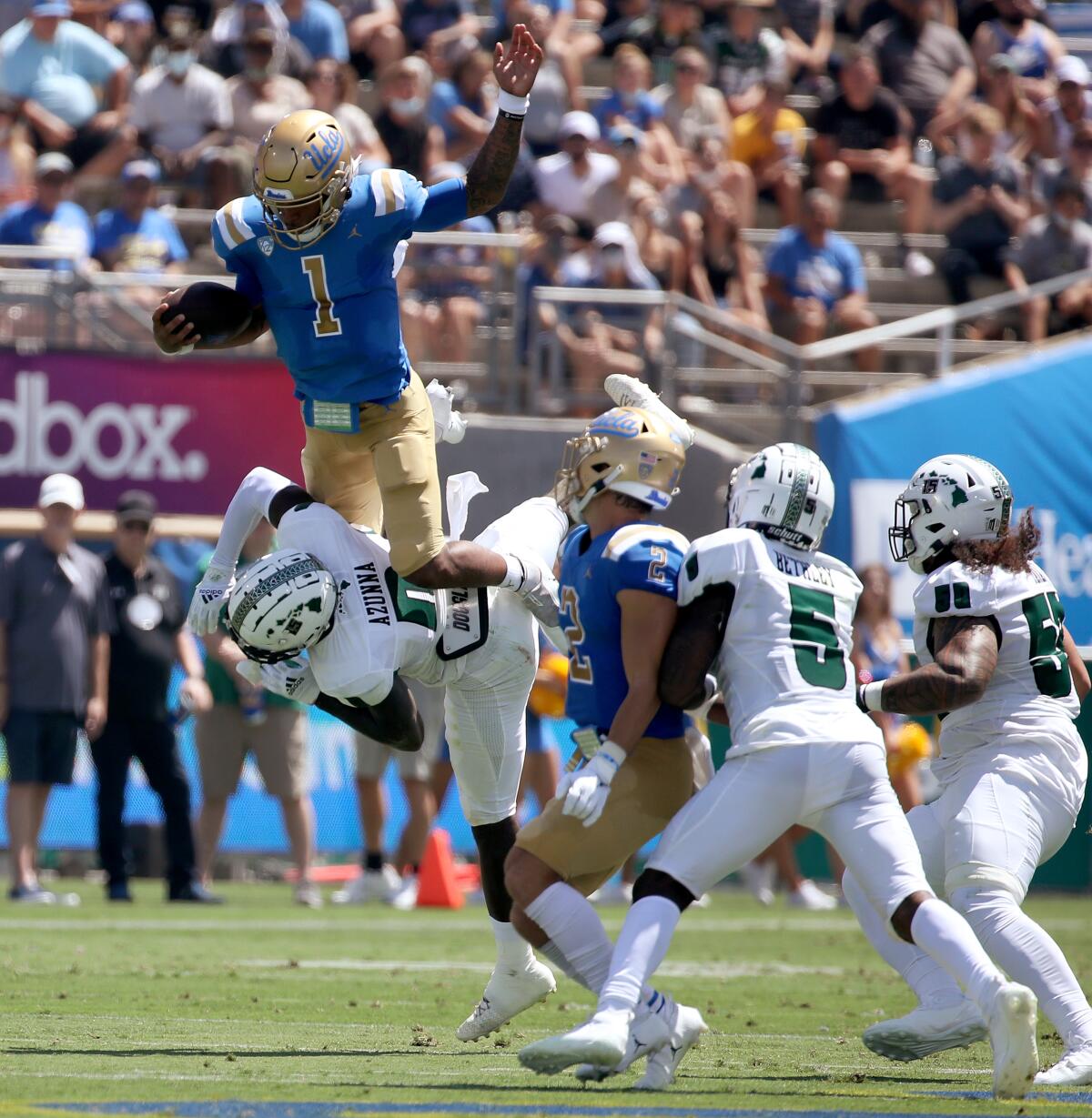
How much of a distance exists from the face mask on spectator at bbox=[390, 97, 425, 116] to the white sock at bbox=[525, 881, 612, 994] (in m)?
10.9

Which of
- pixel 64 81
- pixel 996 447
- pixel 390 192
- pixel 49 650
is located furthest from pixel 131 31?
pixel 390 192

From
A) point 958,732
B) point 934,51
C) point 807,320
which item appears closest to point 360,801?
point 807,320

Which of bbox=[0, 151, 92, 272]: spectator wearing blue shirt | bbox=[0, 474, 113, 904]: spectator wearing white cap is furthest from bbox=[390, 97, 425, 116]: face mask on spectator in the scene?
bbox=[0, 474, 113, 904]: spectator wearing white cap

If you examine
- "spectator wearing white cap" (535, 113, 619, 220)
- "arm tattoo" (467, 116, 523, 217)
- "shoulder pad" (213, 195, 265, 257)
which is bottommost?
"shoulder pad" (213, 195, 265, 257)

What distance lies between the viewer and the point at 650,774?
212 inches

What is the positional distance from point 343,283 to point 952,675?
2.21m

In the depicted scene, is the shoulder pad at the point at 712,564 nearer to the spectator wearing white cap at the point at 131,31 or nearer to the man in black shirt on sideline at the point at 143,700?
the man in black shirt on sideline at the point at 143,700

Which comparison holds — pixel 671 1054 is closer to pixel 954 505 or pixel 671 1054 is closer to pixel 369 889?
pixel 954 505

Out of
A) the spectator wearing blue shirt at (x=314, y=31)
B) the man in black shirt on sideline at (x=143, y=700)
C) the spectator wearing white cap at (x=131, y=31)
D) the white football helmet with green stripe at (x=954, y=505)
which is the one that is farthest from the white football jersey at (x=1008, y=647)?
the spectator wearing white cap at (x=131, y=31)

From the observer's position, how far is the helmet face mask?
6.11 metres

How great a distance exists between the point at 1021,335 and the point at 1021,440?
153cm

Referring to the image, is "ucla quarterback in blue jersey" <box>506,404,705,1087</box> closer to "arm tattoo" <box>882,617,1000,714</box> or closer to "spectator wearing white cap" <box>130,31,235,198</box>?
"arm tattoo" <box>882,617,1000,714</box>

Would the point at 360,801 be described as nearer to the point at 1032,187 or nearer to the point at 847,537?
the point at 847,537

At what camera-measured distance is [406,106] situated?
15.3 meters
